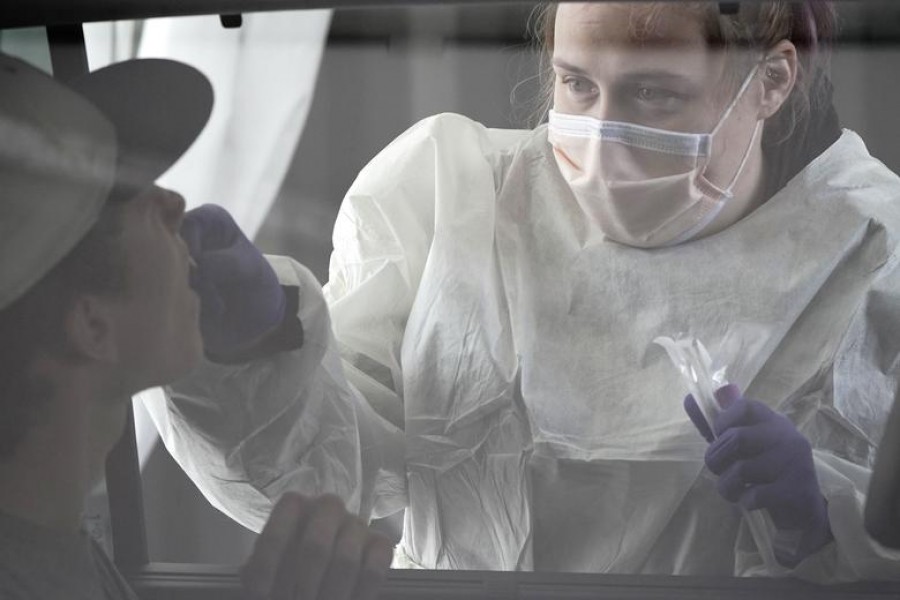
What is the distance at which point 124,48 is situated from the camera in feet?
2.93

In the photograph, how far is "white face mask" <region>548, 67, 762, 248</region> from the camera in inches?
35.3

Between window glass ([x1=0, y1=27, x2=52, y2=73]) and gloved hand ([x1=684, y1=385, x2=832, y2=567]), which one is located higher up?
window glass ([x1=0, y1=27, x2=52, y2=73])

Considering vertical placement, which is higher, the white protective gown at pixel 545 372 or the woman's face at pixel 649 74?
the woman's face at pixel 649 74

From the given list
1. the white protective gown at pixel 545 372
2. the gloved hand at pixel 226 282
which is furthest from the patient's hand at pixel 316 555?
the gloved hand at pixel 226 282

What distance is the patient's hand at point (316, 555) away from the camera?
0.91 meters

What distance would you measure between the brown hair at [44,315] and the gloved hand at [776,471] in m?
0.44

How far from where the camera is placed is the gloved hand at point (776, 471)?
881 mm

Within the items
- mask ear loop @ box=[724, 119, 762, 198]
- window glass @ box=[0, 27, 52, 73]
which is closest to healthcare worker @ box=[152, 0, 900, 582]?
mask ear loop @ box=[724, 119, 762, 198]

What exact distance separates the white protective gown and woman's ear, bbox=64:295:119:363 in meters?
0.06

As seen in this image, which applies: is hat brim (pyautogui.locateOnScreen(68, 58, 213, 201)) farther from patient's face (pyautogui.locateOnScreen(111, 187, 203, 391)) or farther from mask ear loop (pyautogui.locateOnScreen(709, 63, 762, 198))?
mask ear loop (pyautogui.locateOnScreen(709, 63, 762, 198))

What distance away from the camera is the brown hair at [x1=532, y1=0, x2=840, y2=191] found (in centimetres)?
86

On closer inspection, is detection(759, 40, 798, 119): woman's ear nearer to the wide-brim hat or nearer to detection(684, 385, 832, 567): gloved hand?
detection(684, 385, 832, 567): gloved hand

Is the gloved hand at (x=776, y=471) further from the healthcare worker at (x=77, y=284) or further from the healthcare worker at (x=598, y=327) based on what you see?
the healthcare worker at (x=77, y=284)

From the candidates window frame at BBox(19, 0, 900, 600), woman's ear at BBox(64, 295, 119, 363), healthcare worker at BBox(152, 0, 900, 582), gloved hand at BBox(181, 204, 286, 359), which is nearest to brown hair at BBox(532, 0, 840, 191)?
healthcare worker at BBox(152, 0, 900, 582)
